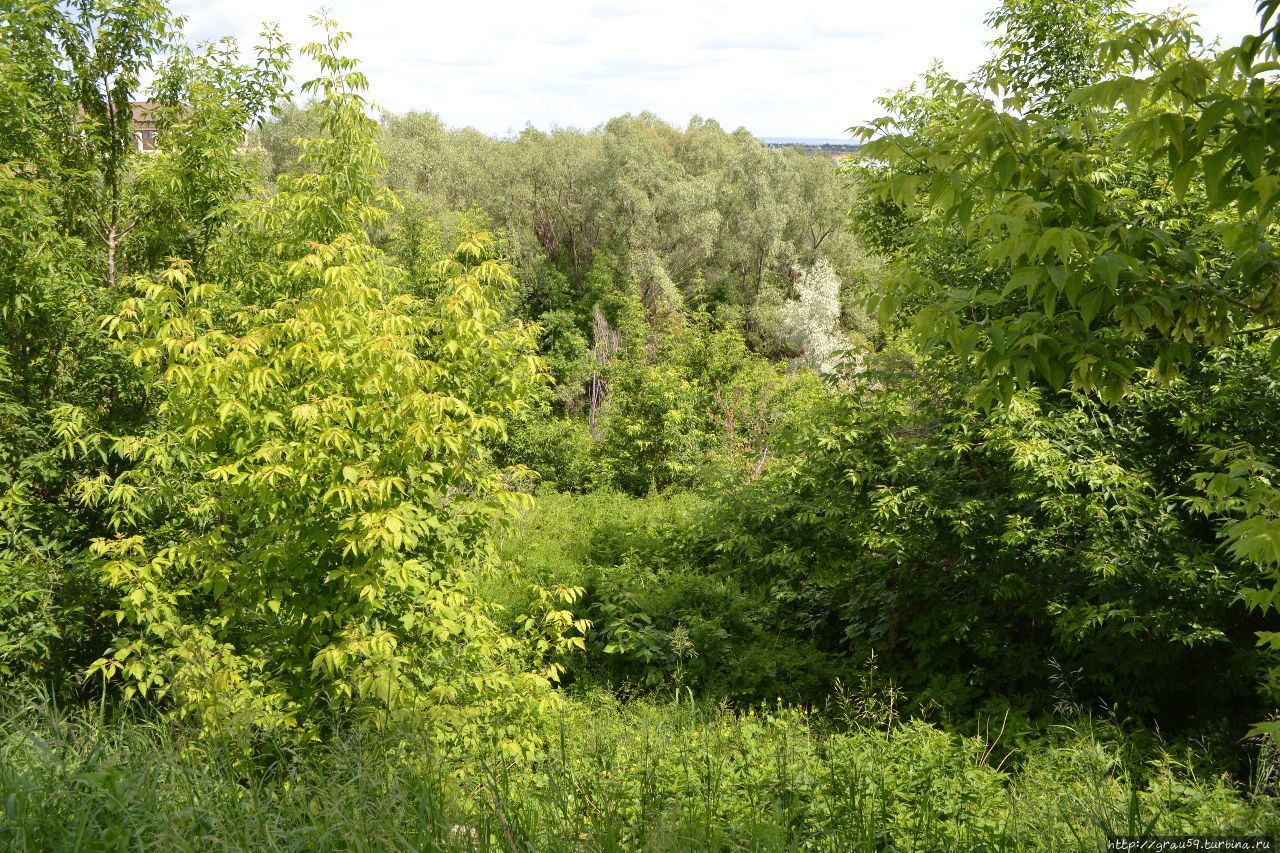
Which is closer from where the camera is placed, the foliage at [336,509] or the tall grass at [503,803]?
the tall grass at [503,803]

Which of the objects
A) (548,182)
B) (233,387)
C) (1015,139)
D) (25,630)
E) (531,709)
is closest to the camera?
(1015,139)

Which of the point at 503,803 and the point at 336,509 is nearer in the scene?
the point at 503,803

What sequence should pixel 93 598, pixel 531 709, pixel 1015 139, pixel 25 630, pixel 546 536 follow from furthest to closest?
1. pixel 546 536
2. pixel 93 598
3. pixel 25 630
4. pixel 531 709
5. pixel 1015 139

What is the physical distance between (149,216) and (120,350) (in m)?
1.50

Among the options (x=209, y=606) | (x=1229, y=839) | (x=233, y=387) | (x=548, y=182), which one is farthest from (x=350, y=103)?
(x=548, y=182)

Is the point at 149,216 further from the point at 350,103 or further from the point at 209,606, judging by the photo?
the point at 209,606

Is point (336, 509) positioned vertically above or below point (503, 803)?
above

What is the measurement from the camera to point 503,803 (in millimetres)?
2551

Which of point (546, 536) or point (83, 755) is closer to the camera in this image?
point (83, 755)

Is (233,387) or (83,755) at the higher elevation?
(233,387)

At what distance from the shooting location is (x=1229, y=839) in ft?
8.95

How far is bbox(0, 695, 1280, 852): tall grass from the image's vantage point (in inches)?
89.2

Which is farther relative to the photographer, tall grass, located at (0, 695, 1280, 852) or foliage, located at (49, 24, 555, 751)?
foliage, located at (49, 24, 555, 751)

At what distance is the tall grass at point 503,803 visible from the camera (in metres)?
2.27
